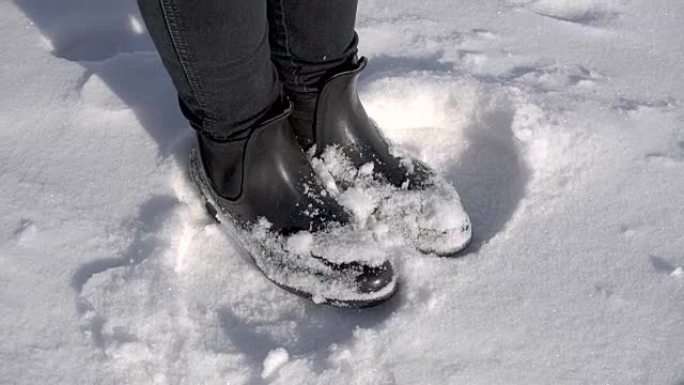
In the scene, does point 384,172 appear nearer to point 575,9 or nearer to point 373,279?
point 373,279

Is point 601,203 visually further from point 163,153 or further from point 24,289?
point 24,289

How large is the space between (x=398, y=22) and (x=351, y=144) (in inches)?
20.4

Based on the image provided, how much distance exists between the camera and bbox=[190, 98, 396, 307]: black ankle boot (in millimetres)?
1099

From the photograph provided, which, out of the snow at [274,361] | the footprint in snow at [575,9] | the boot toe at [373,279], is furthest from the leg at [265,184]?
the footprint in snow at [575,9]

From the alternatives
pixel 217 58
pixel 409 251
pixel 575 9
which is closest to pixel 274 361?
pixel 409 251

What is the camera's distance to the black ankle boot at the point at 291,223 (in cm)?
110

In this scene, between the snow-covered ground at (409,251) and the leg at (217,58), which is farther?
the snow-covered ground at (409,251)

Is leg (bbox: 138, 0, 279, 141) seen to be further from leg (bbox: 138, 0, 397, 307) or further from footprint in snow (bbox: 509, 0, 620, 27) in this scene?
footprint in snow (bbox: 509, 0, 620, 27)

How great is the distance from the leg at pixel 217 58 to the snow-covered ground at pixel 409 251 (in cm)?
22

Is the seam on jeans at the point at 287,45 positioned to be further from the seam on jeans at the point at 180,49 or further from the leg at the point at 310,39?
the seam on jeans at the point at 180,49

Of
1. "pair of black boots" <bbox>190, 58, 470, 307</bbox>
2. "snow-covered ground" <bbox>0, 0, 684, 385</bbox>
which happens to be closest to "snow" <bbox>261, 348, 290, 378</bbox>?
"snow-covered ground" <bbox>0, 0, 684, 385</bbox>

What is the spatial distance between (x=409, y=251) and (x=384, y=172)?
14 centimetres

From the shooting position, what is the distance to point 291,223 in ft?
3.73

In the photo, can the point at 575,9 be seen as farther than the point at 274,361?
Yes
